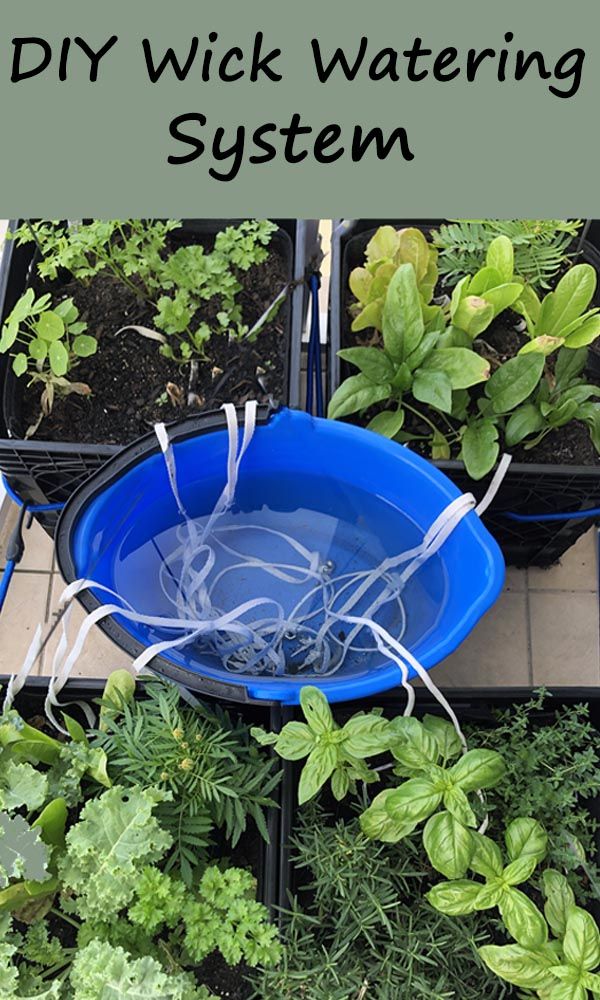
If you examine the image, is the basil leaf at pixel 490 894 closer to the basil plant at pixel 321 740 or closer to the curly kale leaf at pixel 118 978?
the basil plant at pixel 321 740

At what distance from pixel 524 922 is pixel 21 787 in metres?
0.53

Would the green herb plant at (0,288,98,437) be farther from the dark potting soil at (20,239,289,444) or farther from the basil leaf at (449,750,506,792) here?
the basil leaf at (449,750,506,792)

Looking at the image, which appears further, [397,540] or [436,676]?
[436,676]

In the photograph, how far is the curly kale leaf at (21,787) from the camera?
854mm

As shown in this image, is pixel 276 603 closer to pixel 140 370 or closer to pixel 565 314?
pixel 140 370

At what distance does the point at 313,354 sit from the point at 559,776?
697 mm

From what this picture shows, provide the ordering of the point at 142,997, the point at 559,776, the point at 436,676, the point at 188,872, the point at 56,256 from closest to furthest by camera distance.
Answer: the point at 142,997, the point at 188,872, the point at 559,776, the point at 56,256, the point at 436,676

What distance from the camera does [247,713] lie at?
3.59 ft

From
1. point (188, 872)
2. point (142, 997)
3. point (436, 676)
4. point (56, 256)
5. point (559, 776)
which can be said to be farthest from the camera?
point (436, 676)

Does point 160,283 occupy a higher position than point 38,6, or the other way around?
point 38,6

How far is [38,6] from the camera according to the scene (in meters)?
0.77

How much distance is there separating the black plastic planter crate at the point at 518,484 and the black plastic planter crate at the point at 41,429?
0.06m

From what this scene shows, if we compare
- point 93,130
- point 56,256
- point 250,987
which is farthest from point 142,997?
point 56,256

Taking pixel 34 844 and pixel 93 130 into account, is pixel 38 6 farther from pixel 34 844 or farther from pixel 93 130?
pixel 34 844
